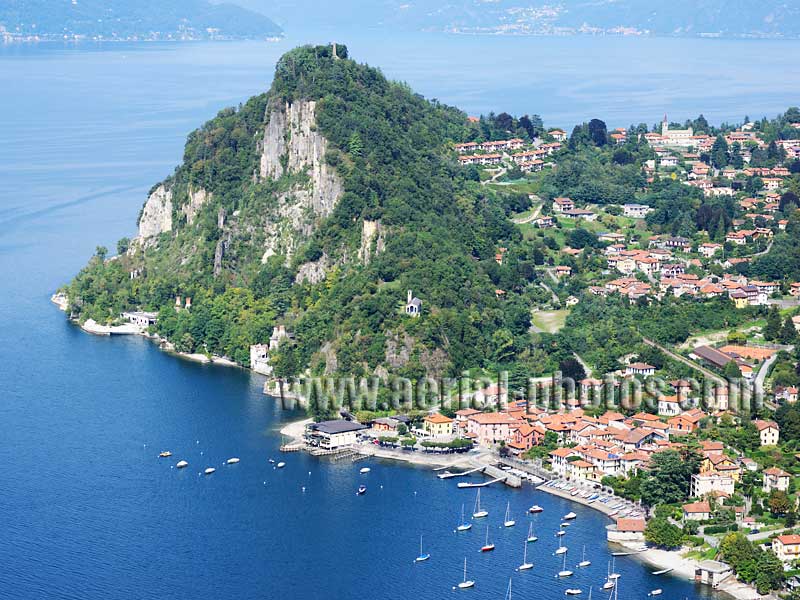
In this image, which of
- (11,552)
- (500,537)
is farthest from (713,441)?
(11,552)

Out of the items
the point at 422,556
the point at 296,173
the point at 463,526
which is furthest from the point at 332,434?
the point at 296,173

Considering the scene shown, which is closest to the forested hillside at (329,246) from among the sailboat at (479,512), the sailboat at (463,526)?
the sailboat at (479,512)

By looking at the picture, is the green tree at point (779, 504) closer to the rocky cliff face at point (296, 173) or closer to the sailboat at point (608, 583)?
the sailboat at point (608, 583)

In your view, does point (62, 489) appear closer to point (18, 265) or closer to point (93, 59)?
point (18, 265)

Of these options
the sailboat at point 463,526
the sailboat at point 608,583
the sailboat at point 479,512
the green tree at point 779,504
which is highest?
the green tree at point 779,504

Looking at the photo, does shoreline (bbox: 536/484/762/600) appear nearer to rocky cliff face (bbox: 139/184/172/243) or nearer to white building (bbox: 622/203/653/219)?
rocky cliff face (bbox: 139/184/172/243)

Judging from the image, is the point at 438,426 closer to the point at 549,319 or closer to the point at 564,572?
the point at 564,572
